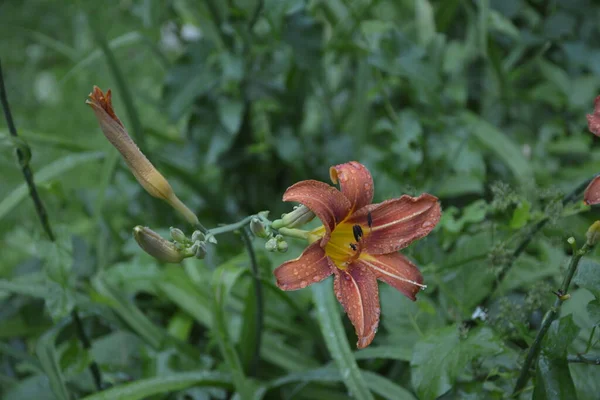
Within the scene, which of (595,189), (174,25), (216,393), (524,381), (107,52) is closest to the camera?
(595,189)

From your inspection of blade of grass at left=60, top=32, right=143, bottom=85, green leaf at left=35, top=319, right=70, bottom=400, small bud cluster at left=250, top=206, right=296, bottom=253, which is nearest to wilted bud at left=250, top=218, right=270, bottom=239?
small bud cluster at left=250, top=206, right=296, bottom=253

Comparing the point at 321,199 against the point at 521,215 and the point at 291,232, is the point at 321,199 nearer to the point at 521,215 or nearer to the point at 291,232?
the point at 291,232

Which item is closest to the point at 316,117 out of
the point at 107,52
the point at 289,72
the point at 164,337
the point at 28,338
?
the point at 289,72

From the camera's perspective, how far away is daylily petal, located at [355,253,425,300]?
86cm

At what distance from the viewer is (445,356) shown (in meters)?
0.92

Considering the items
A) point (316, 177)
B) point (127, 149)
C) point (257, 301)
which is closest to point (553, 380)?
point (257, 301)

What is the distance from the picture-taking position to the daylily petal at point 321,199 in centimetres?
79

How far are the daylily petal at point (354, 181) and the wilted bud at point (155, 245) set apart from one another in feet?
0.76

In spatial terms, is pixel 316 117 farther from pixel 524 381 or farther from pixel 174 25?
pixel 524 381

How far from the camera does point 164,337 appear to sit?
1.40m

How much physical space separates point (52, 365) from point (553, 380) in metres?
0.92

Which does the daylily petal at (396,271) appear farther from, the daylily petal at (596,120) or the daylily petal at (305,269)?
the daylily petal at (596,120)

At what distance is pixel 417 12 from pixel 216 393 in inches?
47.8

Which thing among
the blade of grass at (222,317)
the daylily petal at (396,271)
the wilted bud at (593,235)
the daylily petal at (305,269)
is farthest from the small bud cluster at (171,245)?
the wilted bud at (593,235)
